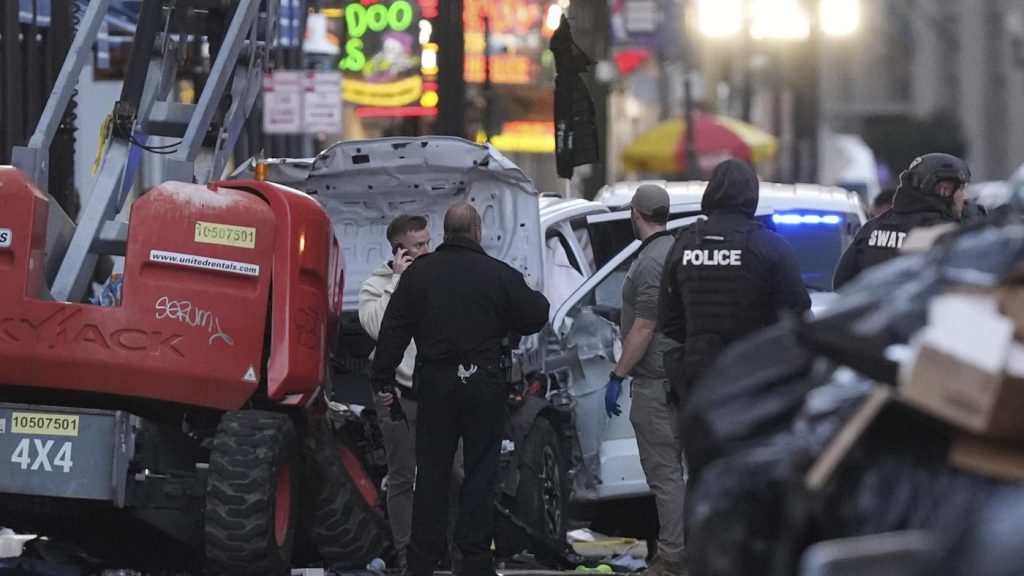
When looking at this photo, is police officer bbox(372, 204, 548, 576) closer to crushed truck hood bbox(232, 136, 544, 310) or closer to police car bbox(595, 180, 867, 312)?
crushed truck hood bbox(232, 136, 544, 310)

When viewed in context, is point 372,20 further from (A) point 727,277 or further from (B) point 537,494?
(A) point 727,277

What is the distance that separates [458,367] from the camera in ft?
31.3

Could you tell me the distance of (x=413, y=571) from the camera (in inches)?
380

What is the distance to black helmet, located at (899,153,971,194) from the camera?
9.90m

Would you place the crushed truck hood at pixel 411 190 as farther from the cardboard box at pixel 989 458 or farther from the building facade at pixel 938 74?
the building facade at pixel 938 74

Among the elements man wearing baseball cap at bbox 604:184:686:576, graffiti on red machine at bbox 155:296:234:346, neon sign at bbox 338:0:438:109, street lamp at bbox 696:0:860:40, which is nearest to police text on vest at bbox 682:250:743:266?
man wearing baseball cap at bbox 604:184:686:576

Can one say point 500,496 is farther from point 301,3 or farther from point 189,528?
point 301,3

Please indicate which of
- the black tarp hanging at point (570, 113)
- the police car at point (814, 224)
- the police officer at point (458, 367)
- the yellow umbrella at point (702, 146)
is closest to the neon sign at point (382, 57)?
the yellow umbrella at point (702, 146)

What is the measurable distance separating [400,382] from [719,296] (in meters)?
1.89

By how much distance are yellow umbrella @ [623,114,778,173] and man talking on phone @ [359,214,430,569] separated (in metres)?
31.4

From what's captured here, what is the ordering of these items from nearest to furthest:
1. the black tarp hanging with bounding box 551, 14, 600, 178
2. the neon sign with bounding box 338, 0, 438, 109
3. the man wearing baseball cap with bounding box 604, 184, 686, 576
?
1. the man wearing baseball cap with bounding box 604, 184, 686, 576
2. the black tarp hanging with bounding box 551, 14, 600, 178
3. the neon sign with bounding box 338, 0, 438, 109

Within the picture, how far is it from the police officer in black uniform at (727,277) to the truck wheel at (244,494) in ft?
5.66

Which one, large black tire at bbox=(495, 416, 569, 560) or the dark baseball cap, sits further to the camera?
large black tire at bbox=(495, 416, 569, 560)

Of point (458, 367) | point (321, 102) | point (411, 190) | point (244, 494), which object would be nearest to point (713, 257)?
point (458, 367)
